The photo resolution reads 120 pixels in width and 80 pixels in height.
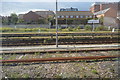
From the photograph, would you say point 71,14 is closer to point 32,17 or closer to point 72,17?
point 72,17

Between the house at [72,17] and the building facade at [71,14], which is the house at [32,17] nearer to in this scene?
the house at [72,17]

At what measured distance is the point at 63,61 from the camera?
5.69 metres

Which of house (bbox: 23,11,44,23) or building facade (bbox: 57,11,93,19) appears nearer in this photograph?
house (bbox: 23,11,44,23)

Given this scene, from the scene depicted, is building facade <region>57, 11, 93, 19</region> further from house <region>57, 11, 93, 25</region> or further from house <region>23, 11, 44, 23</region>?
house <region>23, 11, 44, 23</region>

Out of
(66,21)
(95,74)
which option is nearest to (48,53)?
(95,74)


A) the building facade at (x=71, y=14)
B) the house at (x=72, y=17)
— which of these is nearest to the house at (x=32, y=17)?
the house at (x=72, y=17)

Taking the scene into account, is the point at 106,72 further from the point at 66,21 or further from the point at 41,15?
the point at 41,15

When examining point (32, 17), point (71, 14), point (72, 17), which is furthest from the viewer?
point (71, 14)

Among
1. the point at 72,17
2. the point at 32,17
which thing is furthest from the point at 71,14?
the point at 32,17

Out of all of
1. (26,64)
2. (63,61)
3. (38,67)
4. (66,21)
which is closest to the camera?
(38,67)

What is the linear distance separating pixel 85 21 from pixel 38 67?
4013 cm

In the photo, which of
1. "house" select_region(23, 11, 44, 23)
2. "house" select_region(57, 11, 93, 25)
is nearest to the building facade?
"house" select_region(57, 11, 93, 25)

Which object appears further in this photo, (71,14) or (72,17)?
(71,14)

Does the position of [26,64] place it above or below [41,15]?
below
